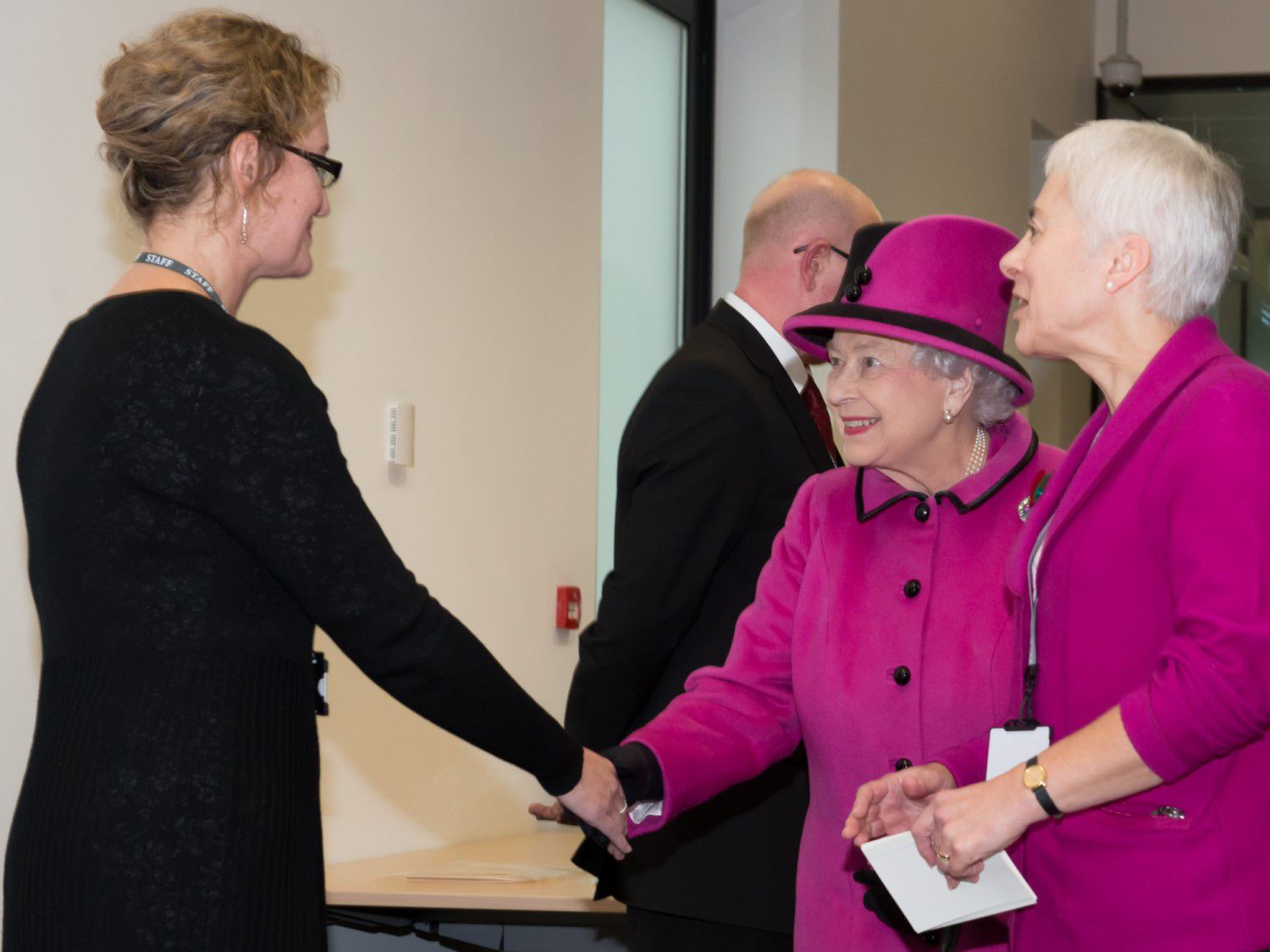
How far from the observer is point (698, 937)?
2574mm

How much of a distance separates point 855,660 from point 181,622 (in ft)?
3.09

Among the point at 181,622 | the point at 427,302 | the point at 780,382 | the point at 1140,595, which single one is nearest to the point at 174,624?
the point at 181,622

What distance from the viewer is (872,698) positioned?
2090 millimetres

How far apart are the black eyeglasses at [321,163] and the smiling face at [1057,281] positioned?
89cm

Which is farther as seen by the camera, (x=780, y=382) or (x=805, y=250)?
(x=805, y=250)

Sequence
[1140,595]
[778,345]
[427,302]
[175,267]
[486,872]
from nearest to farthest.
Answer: [1140,595], [175,267], [778,345], [486,872], [427,302]

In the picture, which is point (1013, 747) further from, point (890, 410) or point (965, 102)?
point (965, 102)

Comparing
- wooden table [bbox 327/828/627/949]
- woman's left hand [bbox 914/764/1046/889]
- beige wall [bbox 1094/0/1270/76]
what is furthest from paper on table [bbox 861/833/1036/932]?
beige wall [bbox 1094/0/1270/76]

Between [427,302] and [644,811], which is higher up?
[427,302]

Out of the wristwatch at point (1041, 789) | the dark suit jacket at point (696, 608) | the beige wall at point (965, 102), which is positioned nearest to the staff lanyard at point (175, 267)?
the dark suit jacket at point (696, 608)

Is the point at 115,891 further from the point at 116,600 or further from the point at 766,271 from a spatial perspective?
the point at 766,271

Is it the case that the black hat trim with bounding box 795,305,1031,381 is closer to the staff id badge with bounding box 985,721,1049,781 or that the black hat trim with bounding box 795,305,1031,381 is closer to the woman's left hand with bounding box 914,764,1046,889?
the staff id badge with bounding box 985,721,1049,781

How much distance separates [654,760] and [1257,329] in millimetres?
7279

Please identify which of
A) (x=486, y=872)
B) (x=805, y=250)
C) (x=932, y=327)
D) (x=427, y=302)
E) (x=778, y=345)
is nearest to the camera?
(x=932, y=327)
